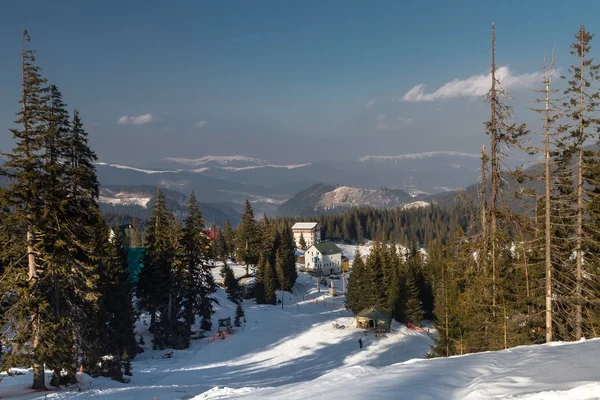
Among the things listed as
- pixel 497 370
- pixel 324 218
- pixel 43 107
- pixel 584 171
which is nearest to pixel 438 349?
pixel 584 171

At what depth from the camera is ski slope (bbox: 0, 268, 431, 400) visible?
694 inches

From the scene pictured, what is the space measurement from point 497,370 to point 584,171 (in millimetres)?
12381

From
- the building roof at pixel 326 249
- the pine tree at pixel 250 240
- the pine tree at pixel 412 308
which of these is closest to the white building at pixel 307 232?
the building roof at pixel 326 249

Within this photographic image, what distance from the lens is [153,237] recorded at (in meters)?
36.8

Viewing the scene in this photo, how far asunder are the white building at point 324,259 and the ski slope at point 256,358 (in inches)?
2018

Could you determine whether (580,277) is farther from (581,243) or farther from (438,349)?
(438,349)

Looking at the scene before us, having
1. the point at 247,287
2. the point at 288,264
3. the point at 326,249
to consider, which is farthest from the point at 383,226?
the point at 247,287

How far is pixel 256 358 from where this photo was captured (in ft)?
107

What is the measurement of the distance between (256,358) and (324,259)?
72.4 metres

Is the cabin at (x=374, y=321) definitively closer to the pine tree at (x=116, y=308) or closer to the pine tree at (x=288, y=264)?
the pine tree at (x=116, y=308)

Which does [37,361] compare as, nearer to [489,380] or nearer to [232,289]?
[489,380]

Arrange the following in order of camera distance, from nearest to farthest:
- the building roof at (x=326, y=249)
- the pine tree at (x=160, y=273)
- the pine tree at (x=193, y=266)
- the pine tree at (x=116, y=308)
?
the pine tree at (x=116, y=308), the pine tree at (x=160, y=273), the pine tree at (x=193, y=266), the building roof at (x=326, y=249)

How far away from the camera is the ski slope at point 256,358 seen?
17625 millimetres

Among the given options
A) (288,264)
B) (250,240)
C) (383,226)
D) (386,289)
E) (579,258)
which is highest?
(383,226)
